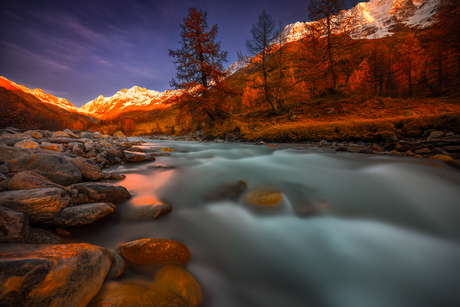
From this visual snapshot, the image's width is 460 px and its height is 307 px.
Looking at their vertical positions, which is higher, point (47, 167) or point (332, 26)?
point (332, 26)

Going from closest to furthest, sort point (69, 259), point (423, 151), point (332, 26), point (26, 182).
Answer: point (69, 259)
point (26, 182)
point (423, 151)
point (332, 26)

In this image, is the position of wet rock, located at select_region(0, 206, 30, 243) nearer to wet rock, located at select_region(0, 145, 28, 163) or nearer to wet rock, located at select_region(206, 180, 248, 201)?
wet rock, located at select_region(206, 180, 248, 201)

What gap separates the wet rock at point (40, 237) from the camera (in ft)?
4.75

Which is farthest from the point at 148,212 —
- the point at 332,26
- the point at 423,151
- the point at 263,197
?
the point at 332,26

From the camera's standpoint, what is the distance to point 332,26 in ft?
44.5

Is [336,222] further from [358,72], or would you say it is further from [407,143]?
[358,72]

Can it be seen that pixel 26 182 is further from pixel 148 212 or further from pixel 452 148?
pixel 452 148

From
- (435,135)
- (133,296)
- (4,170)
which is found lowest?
(133,296)

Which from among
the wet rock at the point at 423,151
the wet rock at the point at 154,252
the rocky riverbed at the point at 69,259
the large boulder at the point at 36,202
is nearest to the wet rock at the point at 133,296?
the rocky riverbed at the point at 69,259

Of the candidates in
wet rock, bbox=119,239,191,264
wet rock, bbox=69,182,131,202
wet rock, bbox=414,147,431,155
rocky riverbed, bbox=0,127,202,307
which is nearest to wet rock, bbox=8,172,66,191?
rocky riverbed, bbox=0,127,202,307

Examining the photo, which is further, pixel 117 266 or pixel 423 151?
pixel 423 151

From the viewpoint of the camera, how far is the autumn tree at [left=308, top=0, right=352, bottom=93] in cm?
1314

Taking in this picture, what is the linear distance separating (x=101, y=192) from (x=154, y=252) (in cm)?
160

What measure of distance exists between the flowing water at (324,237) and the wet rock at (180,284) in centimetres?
12
